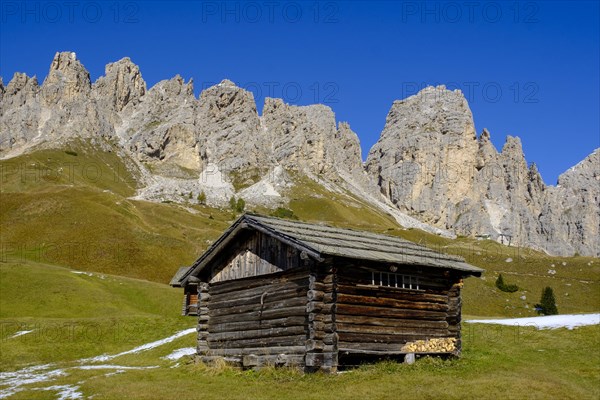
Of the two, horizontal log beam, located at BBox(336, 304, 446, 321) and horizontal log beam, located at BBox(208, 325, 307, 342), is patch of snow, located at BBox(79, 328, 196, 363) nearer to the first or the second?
horizontal log beam, located at BBox(208, 325, 307, 342)

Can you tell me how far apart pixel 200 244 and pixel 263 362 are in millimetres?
85788

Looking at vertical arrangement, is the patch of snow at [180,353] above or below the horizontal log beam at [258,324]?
below

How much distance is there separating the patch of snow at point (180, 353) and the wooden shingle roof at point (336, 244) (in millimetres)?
5847

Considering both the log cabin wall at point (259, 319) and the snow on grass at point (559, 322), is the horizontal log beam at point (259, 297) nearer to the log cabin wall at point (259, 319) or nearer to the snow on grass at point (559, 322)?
the log cabin wall at point (259, 319)

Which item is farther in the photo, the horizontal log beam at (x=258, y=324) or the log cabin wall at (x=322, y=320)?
the horizontal log beam at (x=258, y=324)

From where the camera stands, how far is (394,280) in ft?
83.8

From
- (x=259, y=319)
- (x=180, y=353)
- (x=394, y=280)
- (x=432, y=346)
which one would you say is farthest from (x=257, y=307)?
(x=180, y=353)

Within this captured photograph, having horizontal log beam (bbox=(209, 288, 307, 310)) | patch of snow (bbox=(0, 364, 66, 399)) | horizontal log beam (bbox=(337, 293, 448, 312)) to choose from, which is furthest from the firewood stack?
patch of snow (bbox=(0, 364, 66, 399))

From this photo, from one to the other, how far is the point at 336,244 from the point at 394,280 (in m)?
3.24

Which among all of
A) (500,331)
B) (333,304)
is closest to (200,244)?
(500,331)

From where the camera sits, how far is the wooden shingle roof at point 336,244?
914 inches

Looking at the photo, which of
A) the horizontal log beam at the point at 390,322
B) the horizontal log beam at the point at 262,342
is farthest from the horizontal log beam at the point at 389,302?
the horizontal log beam at the point at 262,342

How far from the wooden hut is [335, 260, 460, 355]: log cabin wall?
0.04 metres

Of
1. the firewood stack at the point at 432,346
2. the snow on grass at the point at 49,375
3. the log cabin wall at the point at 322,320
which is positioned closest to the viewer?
the snow on grass at the point at 49,375
